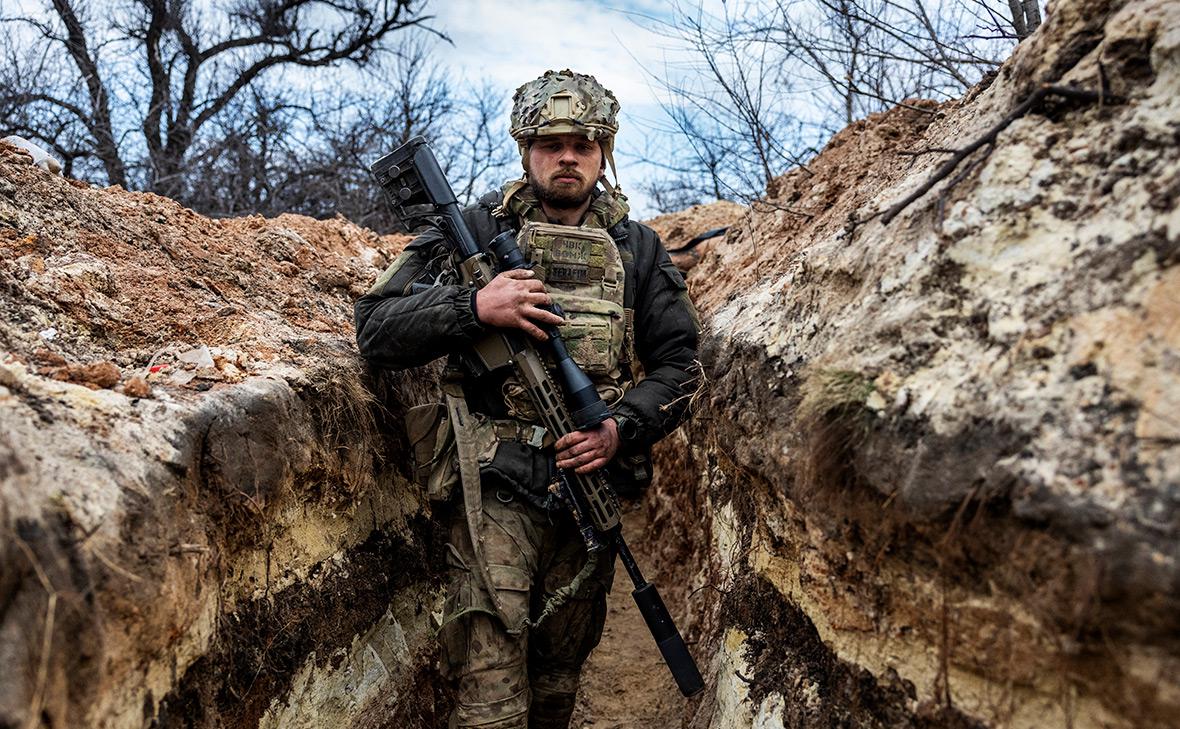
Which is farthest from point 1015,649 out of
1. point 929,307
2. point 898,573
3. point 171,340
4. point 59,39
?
point 59,39

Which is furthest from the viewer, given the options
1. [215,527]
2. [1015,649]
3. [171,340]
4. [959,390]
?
[171,340]

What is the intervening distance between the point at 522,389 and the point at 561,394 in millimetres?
154

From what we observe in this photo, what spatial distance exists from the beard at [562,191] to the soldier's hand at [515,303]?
19.0 inches

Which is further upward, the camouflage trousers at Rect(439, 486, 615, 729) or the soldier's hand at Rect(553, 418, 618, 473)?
the soldier's hand at Rect(553, 418, 618, 473)

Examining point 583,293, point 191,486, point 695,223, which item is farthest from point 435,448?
point 695,223

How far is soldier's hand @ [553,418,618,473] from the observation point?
3363 millimetres

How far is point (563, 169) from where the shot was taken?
364 centimetres

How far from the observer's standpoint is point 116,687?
2.21m

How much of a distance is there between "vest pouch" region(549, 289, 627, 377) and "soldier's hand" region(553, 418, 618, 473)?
0.26 meters

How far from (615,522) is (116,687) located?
179 cm

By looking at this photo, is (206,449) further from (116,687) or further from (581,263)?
(581,263)

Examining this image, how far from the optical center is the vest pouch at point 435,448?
3482 millimetres

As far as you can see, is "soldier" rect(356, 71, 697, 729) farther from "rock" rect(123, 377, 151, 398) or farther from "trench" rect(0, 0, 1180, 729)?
"rock" rect(123, 377, 151, 398)

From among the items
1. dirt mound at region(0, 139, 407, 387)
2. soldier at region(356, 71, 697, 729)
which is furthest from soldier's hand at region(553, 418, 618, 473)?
dirt mound at region(0, 139, 407, 387)
